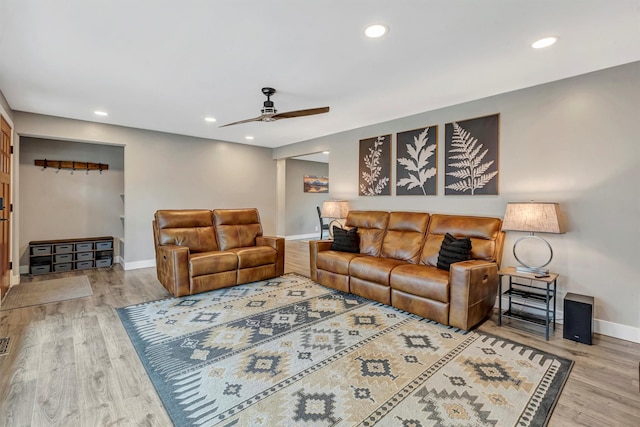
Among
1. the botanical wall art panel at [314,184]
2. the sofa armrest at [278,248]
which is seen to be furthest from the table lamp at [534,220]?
the botanical wall art panel at [314,184]

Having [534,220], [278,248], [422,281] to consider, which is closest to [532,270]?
[534,220]

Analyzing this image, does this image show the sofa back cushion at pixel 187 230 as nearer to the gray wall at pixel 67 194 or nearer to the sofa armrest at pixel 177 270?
the sofa armrest at pixel 177 270

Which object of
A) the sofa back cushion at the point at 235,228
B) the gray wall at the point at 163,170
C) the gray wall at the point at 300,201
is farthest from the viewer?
the gray wall at the point at 300,201

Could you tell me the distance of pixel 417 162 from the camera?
420 cm

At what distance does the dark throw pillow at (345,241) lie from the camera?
4.12 metres

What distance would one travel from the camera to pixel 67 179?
523cm

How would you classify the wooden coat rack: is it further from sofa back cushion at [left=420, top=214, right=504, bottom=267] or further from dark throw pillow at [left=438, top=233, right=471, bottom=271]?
dark throw pillow at [left=438, top=233, right=471, bottom=271]

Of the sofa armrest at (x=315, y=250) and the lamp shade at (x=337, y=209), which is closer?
the sofa armrest at (x=315, y=250)

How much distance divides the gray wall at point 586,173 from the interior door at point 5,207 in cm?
558

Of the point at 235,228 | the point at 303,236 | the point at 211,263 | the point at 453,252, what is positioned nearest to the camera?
the point at 453,252

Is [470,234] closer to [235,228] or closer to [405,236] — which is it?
[405,236]

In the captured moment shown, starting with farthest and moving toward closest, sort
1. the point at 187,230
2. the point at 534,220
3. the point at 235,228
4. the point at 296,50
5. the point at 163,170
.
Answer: the point at 163,170, the point at 235,228, the point at 187,230, the point at 534,220, the point at 296,50

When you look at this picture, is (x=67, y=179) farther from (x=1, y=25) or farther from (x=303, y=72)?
(x=303, y=72)

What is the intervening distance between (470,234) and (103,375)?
3482 mm
